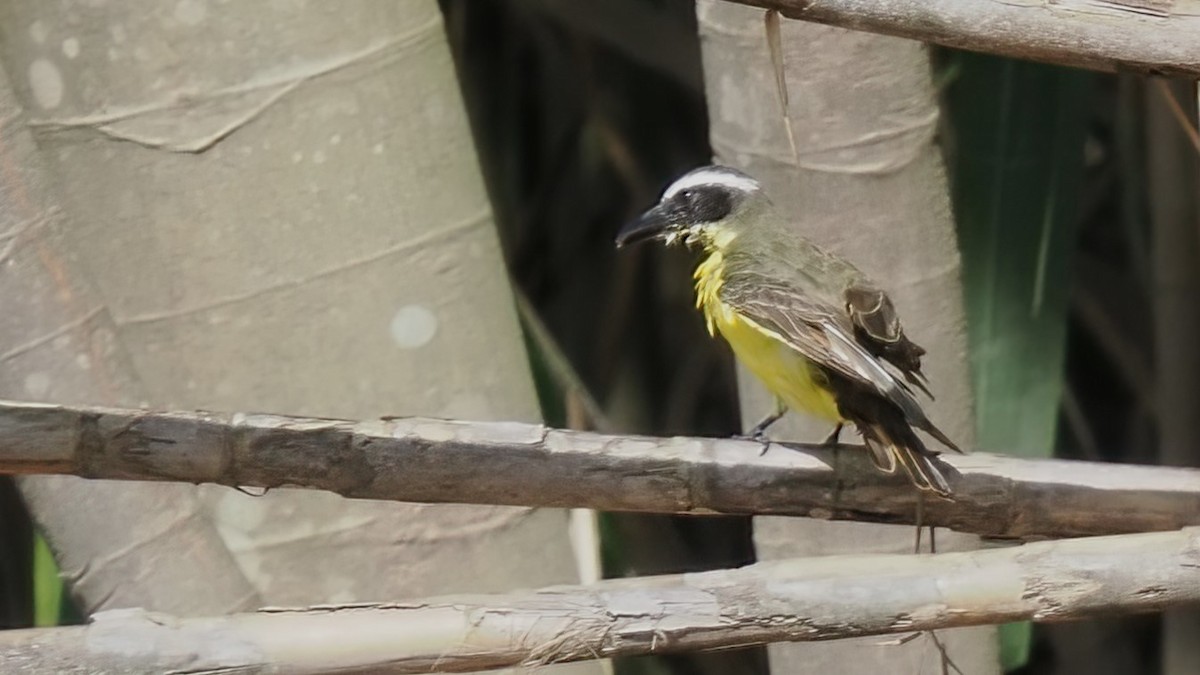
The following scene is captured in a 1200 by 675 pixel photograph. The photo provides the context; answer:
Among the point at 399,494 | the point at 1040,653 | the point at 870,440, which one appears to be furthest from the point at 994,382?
the point at 399,494

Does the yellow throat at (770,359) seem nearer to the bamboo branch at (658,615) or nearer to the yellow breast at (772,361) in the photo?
the yellow breast at (772,361)

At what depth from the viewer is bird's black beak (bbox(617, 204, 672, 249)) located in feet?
4.64

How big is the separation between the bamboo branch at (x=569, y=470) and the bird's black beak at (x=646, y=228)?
1.27 feet

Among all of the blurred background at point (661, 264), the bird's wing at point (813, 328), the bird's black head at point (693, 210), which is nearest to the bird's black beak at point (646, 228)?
the bird's black head at point (693, 210)

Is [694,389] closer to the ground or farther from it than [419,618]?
closer to the ground

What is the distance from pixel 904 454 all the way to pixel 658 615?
327 millimetres

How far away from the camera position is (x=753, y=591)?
826 mm

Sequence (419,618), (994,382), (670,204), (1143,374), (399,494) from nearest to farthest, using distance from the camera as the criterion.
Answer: (419,618), (399,494), (670,204), (994,382), (1143,374)

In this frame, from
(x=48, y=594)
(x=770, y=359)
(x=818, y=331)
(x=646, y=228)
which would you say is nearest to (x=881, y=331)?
(x=818, y=331)

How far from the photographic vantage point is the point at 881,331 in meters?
1.19

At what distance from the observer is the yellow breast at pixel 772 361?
129cm

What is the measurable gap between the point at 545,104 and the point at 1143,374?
950 mm

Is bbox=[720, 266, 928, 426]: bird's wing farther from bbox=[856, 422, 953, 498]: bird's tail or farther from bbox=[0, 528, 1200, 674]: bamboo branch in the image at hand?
bbox=[0, 528, 1200, 674]: bamboo branch

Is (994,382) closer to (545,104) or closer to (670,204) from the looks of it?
(670,204)
